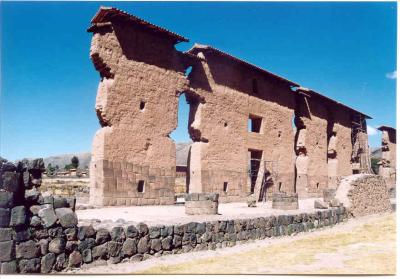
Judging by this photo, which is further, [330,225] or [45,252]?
[330,225]

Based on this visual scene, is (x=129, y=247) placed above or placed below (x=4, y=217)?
below

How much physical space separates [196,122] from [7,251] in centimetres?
1481

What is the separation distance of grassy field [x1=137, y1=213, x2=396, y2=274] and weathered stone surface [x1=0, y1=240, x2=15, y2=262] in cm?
242

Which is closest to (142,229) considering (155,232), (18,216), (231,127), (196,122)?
(155,232)

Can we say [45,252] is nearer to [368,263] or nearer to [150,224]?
[150,224]

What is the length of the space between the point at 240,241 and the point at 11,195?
6577mm

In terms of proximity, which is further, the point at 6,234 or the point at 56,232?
the point at 56,232

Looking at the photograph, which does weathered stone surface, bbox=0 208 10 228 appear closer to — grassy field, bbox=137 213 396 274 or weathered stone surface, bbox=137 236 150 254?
grassy field, bbox=137 213 396 274

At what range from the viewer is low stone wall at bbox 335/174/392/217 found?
17.5 m

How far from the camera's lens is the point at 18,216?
6480 mm

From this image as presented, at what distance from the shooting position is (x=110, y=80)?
1672 cm

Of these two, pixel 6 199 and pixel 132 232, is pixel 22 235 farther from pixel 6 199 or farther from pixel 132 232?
pixel 132 232

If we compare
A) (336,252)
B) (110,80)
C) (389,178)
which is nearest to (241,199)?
(110,80)

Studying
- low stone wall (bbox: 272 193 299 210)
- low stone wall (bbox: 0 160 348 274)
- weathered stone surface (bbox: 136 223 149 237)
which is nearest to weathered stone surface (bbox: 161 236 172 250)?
low stone wall (bbox: 0 160 348 274)
